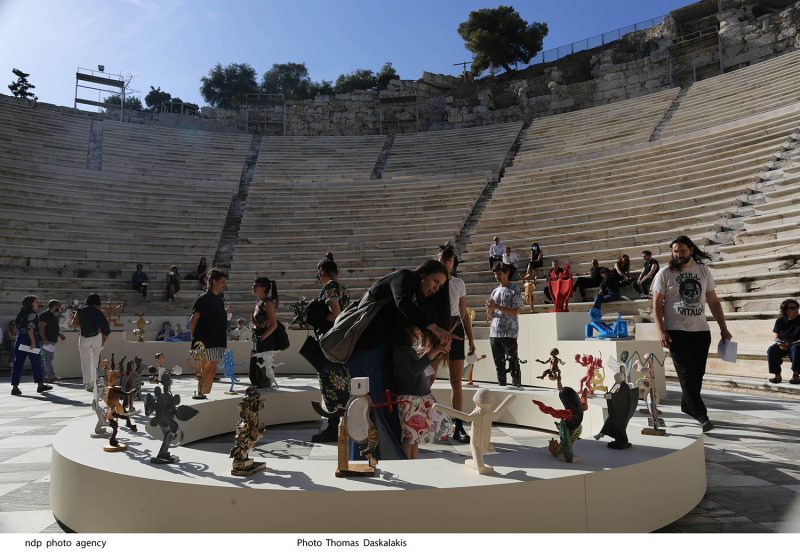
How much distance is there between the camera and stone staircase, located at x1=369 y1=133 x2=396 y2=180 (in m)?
21.6

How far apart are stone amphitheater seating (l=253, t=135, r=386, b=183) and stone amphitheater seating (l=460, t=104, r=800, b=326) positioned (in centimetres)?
681

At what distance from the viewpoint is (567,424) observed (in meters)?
2.59

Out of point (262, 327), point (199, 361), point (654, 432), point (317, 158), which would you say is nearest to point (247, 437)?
point (654, 432)

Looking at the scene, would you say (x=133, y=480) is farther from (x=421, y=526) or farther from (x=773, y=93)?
(x=773, y=93)

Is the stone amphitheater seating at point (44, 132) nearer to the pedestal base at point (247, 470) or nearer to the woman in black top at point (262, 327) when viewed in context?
the woman in black top at point (262, 327)

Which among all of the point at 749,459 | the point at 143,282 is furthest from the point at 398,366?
the point at 143,282

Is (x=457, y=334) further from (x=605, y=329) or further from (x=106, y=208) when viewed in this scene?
(x=106, y=208)

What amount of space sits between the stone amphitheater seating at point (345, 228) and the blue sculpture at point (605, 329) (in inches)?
314

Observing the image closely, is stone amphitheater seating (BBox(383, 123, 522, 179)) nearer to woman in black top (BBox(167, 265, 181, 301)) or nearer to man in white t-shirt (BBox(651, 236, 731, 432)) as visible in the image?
woman in black top (BBox(167, 265, 181, 301))

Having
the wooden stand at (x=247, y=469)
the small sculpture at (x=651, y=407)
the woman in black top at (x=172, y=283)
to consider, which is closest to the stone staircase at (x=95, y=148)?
the woman in black top at (x=172, y=283)

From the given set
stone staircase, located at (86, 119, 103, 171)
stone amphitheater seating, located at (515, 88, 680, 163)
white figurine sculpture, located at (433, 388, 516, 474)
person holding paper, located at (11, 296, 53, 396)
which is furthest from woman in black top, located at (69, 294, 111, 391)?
stone amphitheater seating, located at (515, 88, 680, 163)

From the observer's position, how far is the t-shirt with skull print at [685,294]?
4.34 meters

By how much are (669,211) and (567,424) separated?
1189 cm

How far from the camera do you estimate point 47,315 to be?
28.2ft
